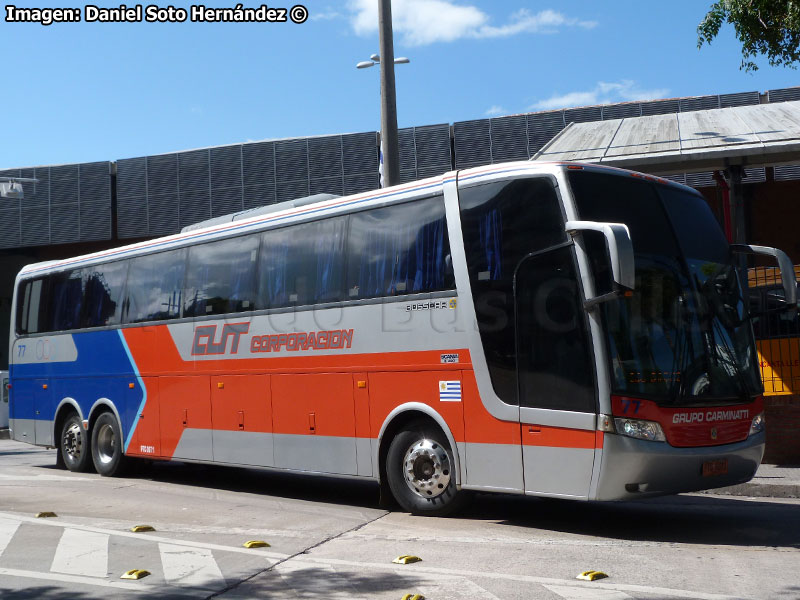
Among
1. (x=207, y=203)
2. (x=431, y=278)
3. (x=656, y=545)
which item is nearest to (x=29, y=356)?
(x=431, y=278)

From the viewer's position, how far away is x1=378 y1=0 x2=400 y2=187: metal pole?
1472cm

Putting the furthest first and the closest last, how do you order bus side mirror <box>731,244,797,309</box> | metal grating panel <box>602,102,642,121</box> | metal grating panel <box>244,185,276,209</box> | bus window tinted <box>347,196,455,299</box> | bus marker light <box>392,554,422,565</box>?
metal grating panel <box>244,185,276,209</box>
metal grating panel <box>602,102,642,121</box>
bus window tinted <box>347,196,455,299</box>
bus side mirror <box>731,244,797,309</box>
bus marker light <box>392,554,422,565</box>

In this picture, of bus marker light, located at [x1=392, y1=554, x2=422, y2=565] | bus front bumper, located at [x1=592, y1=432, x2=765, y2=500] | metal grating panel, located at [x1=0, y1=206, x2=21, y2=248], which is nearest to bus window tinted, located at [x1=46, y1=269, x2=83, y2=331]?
bus marker light, located at [x1=392, y1=554, x2=422, y2=565]

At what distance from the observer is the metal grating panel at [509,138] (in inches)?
1119

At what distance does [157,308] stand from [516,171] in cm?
687

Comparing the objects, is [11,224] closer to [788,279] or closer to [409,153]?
[409,153]

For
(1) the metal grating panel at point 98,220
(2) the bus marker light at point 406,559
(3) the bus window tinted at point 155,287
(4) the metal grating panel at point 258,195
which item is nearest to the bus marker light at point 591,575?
(2) the bus marker light at point 406,559

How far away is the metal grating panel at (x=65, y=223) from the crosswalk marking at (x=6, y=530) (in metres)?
24.6

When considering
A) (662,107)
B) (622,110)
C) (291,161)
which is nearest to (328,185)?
(291,161)

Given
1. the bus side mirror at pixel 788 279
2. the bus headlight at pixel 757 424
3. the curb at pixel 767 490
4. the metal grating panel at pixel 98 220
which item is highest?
the metal grating panel at pixel 98 220

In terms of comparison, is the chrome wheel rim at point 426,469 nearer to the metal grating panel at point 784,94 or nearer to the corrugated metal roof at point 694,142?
the corrugated metal roof at point 694,142

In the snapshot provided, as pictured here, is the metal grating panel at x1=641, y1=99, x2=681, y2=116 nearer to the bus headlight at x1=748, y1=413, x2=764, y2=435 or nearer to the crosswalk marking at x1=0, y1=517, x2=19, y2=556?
the bus headlight at x1=748, y1=413, x2=764, y2=435

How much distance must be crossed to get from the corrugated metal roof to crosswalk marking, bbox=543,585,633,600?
805 cm

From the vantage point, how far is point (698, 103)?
27.4 meters
